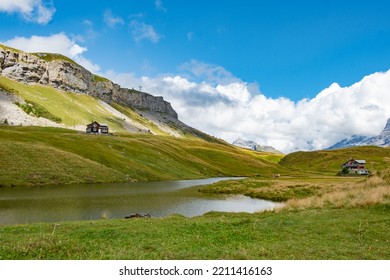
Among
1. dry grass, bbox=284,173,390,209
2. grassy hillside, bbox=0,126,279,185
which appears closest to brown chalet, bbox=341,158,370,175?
grassy hillside, bbox=0,126,279,185

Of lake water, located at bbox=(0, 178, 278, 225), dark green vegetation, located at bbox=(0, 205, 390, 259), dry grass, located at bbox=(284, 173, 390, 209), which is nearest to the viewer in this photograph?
dark green vegetation, located at bbox=(0, 205, 390, 259)

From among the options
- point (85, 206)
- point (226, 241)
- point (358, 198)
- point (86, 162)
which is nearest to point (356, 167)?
point (86, 162)

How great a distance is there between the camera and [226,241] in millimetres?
21344

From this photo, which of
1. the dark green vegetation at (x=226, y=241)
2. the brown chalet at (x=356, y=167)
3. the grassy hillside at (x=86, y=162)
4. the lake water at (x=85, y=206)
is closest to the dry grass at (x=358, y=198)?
the dark green vegetation at (x=226, y=241)

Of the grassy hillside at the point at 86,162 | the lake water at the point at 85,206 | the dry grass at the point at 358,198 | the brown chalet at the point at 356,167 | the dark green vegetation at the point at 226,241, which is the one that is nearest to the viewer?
the dark green vegetation at the point at 226,241

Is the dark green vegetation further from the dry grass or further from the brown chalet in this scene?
the brown chalet

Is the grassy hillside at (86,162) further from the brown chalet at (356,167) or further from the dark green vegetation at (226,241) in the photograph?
the dark green vegetation at (226,241)

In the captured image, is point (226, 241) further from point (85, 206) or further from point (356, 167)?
point (356, 167)

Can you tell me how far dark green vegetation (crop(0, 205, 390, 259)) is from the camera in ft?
58.0

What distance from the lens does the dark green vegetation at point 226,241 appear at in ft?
58.0

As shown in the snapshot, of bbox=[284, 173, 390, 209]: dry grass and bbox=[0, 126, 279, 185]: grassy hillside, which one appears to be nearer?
bbox=[284, 173, 390, 209]: dry grass
